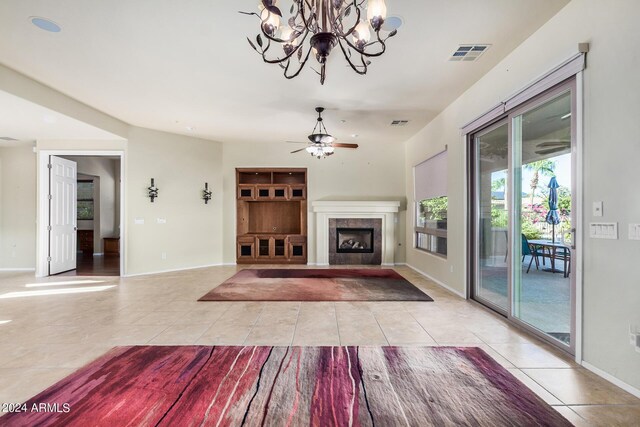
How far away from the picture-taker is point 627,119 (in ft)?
7.18

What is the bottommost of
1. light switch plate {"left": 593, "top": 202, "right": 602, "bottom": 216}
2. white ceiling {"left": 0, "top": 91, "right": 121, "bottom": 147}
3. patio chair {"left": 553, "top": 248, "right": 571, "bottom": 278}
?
patio chair {"left": 553, "top": 248, "right": 571, "bottom": 278}

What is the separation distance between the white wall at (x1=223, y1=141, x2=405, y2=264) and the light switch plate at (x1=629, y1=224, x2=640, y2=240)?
5.73 metres

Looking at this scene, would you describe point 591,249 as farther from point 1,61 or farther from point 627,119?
point 1,61

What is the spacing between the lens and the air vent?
336cm

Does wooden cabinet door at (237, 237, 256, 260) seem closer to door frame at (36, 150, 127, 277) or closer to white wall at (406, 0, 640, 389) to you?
door frame at (36, 150, 127, 277)

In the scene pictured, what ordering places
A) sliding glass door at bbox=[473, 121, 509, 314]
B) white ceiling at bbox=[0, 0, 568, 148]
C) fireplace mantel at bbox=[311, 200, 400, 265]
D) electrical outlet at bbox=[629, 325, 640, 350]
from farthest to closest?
fireplace mantel at bbox=[311, 200, 400, 265] → sliding glass door at bbox=[473, 121, 509, 314] → white ceiling at bbox=[0, 0, 568, 148] → electrical outlet at bbox=[629, 325, 640, 350]

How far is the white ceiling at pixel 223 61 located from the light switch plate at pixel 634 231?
1973 mm

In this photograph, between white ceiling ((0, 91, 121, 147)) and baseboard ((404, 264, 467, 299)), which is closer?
white ceiling ((0, 91, 121, 147))

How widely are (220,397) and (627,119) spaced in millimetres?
3423

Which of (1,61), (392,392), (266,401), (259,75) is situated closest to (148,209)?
(1,61)

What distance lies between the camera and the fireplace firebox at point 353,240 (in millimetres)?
7844

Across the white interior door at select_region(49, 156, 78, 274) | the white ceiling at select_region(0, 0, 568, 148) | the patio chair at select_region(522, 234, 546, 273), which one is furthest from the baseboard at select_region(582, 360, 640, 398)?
the white interior door at select_region(49, 156, 78, 274)

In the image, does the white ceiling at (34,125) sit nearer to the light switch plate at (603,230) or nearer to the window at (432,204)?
the window at (432,204)

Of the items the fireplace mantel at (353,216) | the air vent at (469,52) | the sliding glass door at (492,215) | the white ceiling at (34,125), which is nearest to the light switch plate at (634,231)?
the sliding glass door at (492,215)
